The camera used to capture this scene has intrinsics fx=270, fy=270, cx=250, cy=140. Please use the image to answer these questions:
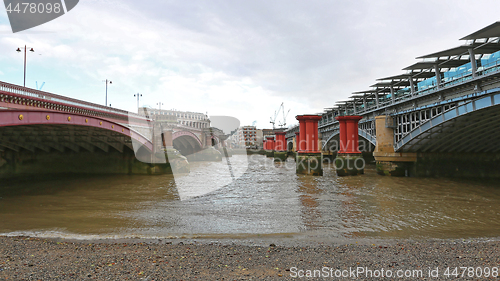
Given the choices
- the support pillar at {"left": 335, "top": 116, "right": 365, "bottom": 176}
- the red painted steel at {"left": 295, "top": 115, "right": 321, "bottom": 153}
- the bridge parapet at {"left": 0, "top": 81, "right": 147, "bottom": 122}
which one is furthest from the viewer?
the red painted steel at {"left": 295, "top": 115, "right": 321, "bottom": 153}

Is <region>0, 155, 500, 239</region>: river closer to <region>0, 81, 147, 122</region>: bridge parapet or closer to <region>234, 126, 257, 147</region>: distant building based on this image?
<region>0, 81, 147, 122</region>: bridge parapet

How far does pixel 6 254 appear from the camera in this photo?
5344 millimetres

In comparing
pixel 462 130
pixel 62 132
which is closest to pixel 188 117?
pixel 62 132

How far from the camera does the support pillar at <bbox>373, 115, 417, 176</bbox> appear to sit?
21.6 metres

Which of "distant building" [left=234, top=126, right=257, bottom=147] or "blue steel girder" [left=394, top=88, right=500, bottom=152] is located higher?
"distant building" [left=234, top=126, right=257, bottom=147]

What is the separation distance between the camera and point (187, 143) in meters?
48.2

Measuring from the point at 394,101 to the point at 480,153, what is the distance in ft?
26.2

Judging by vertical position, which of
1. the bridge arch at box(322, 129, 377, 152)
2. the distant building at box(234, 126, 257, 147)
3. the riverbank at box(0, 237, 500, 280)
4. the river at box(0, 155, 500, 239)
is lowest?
the river at box(0, 155, 500, 239)

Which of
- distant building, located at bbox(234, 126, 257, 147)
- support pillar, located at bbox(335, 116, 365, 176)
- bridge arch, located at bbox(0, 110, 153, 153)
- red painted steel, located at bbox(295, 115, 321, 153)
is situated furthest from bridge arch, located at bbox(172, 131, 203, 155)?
distant building, located at bbox(234, 126, 257, 147)

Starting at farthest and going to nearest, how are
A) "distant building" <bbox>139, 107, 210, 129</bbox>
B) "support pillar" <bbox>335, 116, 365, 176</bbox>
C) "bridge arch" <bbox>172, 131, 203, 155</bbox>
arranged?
"distant building" <bbox>139, 107, 210, 129</bbox>
"bridge arch" <bbox>172, 131, 203, 155</bbox>
"support pillar" <bbox>335, 116, 365, 176</bbox>

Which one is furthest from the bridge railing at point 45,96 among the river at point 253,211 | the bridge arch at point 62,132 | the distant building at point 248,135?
the distant building at point 248,135

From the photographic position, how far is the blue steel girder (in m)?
14.3

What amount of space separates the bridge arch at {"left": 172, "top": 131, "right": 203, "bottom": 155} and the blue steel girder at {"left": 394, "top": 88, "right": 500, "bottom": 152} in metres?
27.9

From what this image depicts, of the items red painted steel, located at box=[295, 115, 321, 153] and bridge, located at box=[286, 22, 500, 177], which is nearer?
bridge, located at box=[286, 22, 500, 177]
